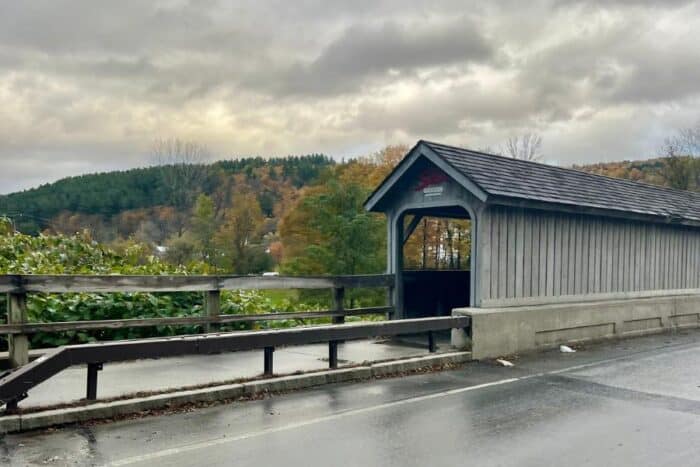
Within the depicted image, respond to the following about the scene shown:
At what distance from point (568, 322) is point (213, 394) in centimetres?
765

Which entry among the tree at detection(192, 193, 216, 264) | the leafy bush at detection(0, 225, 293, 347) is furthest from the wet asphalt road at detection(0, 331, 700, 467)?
the tree at detection(192, 193, 216, 264)

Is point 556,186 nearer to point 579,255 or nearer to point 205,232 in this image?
point 579,255

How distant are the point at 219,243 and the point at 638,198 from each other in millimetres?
34803

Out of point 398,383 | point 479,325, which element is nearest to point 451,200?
point 479,325

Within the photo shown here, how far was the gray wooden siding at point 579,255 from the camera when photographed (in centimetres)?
A: 1114

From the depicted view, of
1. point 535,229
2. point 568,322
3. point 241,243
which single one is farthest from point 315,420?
point 241,243

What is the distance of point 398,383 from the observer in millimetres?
8312

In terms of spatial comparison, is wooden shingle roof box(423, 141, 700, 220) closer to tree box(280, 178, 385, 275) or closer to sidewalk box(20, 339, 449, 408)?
sidewalk box(20, 339, 449, 408)

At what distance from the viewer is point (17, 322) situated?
25.8 ft

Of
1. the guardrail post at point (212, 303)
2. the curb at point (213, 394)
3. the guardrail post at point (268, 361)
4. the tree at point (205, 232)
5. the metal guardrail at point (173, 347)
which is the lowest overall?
the curb at point (213, 394)

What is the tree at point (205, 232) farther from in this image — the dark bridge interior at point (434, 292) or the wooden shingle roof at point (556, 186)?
the wooden shingle roof at point (556, 186)

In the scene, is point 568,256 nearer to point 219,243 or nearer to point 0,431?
point 0,431

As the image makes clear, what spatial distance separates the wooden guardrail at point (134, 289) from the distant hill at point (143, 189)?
5710 cm

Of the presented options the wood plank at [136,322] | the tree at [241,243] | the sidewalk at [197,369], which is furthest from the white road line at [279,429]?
the tree at [241,243]
